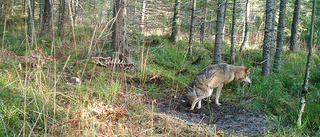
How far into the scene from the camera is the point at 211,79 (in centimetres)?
547

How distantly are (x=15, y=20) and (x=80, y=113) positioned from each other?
12.6 metres

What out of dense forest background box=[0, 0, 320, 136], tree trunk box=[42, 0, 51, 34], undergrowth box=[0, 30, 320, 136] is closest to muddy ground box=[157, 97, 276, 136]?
dense forest background box=[0, 0, 320, 136]

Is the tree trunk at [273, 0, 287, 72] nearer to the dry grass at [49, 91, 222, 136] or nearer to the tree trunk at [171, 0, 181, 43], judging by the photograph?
the tree trunk at [171, 0, 181, 43]

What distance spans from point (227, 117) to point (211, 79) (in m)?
1.16

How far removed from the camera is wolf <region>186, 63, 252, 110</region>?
5.18 metres

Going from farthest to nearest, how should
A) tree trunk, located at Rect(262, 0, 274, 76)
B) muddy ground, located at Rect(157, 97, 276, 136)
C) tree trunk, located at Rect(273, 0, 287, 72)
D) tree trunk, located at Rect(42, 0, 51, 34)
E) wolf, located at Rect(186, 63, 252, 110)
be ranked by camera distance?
tree trunk, located at Rect(42, 0, 51, 34)
tree trunk, located at Rect(273, 0, 287, 72)
tree trunk, located at Rect(262, 0, 274, 76)
wolf, located at Rect(186, 63, 252, 110)
muddy ground, located at Rect(157, 97, 276, 136)

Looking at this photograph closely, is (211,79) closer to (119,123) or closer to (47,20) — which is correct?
(119,123)

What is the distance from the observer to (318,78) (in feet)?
22.3

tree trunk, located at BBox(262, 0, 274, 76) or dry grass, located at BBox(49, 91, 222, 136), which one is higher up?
tree trunk, located at BBox(262, 0, 274, 76)

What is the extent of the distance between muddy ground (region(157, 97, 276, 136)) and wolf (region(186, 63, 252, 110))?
0.89 ft

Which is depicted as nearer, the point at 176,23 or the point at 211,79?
the point at 211,79

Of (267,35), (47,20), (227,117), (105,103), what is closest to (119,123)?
(105,103)

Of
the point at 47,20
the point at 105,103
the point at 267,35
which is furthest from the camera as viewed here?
the point at 47,20

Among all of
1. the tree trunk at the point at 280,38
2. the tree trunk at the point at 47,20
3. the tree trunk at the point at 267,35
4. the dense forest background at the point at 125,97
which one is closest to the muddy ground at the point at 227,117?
the dense forest background at the point at 125,97
